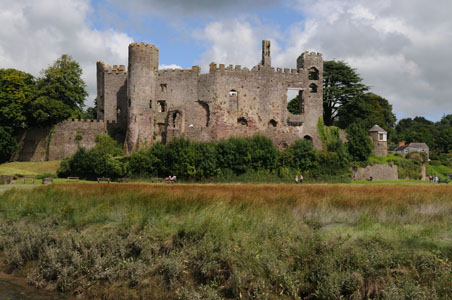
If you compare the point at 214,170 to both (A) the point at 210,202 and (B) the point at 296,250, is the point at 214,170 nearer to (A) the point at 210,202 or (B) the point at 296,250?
(A) the point at 210,202

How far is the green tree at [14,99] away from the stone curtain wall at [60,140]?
2.10 m

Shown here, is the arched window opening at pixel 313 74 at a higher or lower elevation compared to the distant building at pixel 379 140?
higher

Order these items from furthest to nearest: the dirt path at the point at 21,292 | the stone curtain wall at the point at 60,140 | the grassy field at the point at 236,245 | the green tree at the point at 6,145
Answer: the stone curtain wall at the point at 60,140 → the green tree at the point at 6,145 → the dirt path at the point at 21,292 → the grassy field at the point at 236,245

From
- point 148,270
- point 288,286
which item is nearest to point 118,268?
point 148,270

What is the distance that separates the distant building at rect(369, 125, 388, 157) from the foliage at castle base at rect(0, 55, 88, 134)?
33.0 m

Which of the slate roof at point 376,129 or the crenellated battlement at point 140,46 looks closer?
the crenellated battlement at point 140,46

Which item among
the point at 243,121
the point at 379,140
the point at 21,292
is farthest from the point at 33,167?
the point at 379,140

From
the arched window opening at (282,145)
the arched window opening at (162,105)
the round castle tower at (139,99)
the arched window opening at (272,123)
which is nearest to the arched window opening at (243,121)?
the arched window opening at (272,123)

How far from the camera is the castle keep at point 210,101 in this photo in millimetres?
39625

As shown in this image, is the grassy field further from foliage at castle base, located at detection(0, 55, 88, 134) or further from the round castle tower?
foliage at castle base, located at detection(0, 55, 88, 134)

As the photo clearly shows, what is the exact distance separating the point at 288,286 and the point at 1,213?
1070 cm

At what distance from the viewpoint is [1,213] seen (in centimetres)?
1366

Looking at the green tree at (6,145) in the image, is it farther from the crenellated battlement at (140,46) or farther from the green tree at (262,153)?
the green tree at (262,153)

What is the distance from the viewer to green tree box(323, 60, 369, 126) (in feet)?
158
